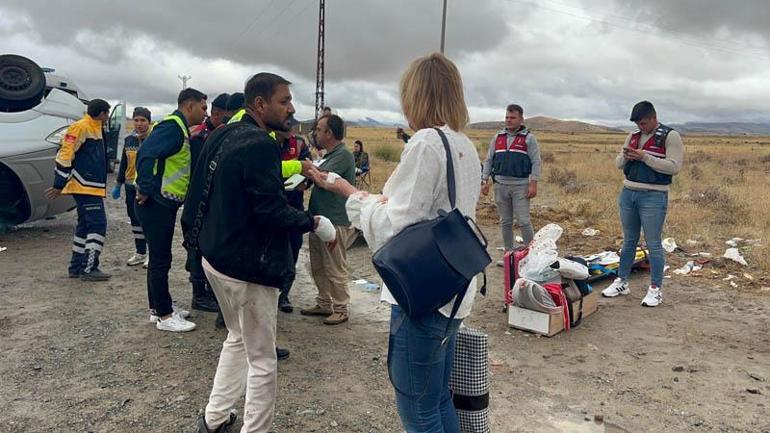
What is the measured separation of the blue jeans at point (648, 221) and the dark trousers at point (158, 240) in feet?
13.7

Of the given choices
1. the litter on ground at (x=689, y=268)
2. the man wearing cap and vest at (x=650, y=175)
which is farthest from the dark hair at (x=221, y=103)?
the litter on ground at (x=689, y=268)

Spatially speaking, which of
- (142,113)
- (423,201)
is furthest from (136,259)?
(423,201)

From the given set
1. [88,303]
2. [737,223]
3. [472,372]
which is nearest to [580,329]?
[472,372]

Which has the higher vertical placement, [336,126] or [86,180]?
[336,126]

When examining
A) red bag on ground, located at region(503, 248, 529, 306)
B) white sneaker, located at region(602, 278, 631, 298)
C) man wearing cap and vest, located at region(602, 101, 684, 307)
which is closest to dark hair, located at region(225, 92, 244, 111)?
red bag on ground, located at region(503, 248, 529, 306)

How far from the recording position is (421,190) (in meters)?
1.93

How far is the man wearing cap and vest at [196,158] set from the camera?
4613 mm

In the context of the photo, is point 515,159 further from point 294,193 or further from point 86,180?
point 86,180

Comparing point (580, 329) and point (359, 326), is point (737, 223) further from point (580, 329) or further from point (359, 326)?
point (359, 326)

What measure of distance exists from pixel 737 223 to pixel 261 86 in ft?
33.0

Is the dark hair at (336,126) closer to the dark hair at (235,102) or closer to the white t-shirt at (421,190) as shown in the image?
the dark hair at (235,102)

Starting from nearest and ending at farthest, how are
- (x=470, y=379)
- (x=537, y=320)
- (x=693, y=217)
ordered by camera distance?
(x=470, y=379)
(x=537, y=320)
(x=693, y=217)

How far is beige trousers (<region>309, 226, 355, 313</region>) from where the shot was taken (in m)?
4.92

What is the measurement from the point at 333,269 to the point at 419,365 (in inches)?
116
